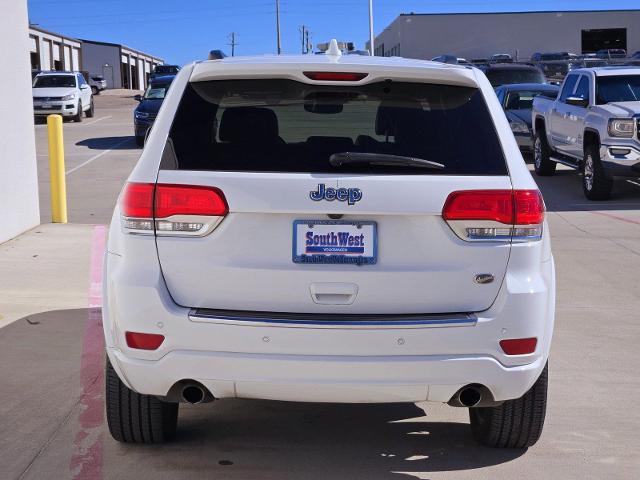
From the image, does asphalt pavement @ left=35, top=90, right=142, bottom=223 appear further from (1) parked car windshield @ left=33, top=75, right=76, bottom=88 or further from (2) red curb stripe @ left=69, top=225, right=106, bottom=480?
(2) red curb stripe @ left=69, top=225, right=106, bottom=480

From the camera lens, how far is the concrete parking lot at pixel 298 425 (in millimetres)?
4461

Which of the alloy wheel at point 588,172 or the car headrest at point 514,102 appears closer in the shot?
the alloy wheel at point 588,172

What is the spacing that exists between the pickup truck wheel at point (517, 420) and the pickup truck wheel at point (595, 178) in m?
10.4

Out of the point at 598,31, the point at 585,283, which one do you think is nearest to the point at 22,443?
the point at 585,283

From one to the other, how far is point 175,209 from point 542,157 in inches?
590

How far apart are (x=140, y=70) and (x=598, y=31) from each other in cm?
5148

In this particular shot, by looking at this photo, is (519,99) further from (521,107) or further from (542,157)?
(542,157)

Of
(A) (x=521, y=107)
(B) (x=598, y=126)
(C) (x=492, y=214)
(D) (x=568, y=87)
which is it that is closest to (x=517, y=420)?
(C) (x=492, y=214)

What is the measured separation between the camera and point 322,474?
439 centimetres

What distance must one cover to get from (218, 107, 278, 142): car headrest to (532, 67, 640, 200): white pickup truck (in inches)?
423

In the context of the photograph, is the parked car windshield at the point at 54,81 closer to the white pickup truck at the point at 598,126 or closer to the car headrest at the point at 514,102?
the car headrest at the point at 514,102

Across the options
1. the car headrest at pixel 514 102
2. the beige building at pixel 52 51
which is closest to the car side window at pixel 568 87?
the car headrest at pixel 514 102

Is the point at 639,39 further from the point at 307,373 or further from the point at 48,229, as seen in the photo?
the point at 307,373

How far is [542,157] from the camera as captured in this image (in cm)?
1817
